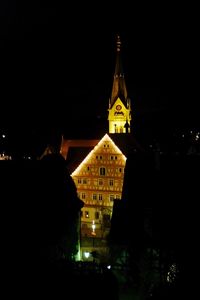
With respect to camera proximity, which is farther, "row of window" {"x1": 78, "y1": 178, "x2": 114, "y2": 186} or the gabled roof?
the gabled roof

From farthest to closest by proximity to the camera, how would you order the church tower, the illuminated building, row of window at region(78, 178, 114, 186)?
the church tower < row of window at region(78, 178, 114, 186) < the illuminated building

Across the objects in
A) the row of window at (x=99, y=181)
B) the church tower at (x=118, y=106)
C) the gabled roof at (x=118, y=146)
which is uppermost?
the church tower at (x=118, y=106)

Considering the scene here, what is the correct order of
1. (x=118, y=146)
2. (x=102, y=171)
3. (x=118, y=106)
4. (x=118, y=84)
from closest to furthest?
(x=118, y=146) → (x=102, y=171) → (x=118, y=106) → (x=118, y=84)

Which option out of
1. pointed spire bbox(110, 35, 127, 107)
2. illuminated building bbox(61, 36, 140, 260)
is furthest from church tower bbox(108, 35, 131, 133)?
illuminated building bbox(61, 36, 140, 260)

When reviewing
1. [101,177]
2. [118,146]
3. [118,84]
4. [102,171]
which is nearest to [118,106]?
[118,84]

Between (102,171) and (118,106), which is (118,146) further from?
(118,106)

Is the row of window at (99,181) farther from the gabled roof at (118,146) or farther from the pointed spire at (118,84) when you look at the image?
the pointed spire at (118,84)

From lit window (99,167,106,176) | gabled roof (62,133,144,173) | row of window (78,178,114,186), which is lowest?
row of window (78,178,114,186)

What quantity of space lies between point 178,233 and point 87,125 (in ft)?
114

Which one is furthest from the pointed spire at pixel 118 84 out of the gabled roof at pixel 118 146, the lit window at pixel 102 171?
the lit window at pixel 102 171

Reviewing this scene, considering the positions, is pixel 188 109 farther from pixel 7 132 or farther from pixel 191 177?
pixel 191 177

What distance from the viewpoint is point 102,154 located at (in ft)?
99.7

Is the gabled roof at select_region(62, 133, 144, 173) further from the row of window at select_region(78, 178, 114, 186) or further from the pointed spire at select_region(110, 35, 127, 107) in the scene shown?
the pointed spire at select_region(110, 35, 127, 107)

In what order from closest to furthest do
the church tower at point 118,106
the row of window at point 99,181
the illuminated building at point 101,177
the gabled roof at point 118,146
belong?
the illuminated building at point 101,177 → the row of window at point 99,181 → the gabled roof at point 118,146 → the church tower at point 118,106
